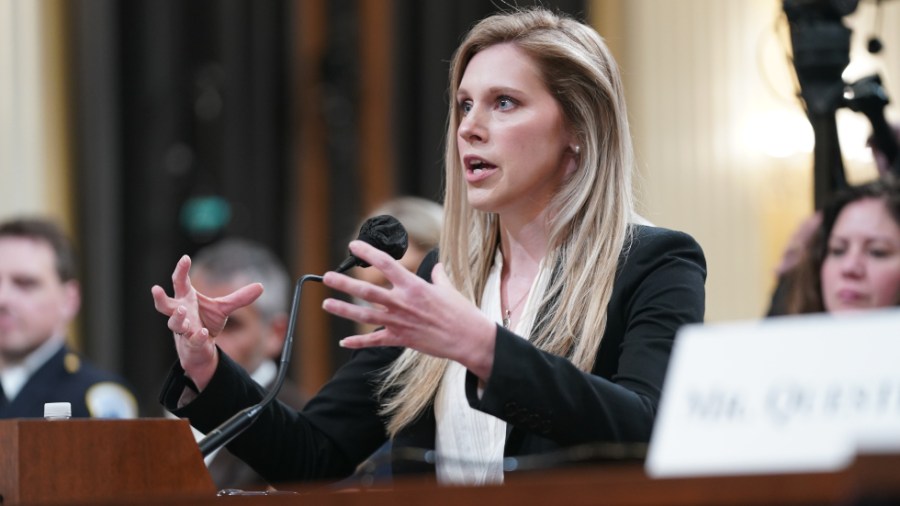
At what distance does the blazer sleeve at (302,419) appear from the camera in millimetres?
2150

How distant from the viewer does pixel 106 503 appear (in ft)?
4.00

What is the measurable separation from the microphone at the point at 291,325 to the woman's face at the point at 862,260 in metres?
0.87

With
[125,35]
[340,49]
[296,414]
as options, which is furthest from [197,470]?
[340,49]

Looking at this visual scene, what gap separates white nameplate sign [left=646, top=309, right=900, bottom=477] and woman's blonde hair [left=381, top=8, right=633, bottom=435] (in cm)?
86

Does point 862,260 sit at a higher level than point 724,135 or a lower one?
higher

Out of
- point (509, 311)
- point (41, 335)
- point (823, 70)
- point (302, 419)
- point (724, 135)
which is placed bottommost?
point (41, 335)

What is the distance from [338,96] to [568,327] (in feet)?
14.4

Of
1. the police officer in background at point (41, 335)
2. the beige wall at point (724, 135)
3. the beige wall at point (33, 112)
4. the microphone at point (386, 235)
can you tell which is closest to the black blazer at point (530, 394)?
the microphone at point (386, 235)

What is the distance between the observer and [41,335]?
4.01m

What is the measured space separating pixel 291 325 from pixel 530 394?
407mm

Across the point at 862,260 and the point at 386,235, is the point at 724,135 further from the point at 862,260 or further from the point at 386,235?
the point at 386,235

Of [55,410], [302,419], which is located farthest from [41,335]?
[55,410]

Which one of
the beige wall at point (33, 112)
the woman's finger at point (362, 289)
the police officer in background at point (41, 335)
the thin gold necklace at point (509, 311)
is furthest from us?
the beige wall at point (33, 112)

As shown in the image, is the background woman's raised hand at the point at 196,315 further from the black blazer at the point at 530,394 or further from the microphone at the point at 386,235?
the microphone at the point at 386,235
